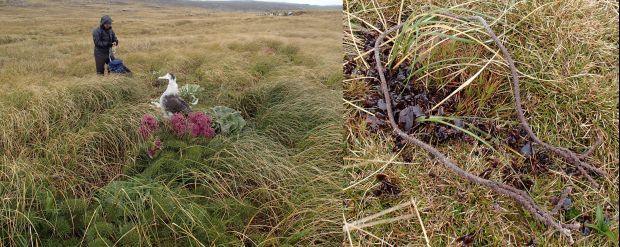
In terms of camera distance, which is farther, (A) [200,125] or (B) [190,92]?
(B) [190,92]

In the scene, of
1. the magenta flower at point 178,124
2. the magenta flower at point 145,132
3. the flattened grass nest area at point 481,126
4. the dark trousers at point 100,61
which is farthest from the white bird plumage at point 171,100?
the flattened grass nest area at point 481,126

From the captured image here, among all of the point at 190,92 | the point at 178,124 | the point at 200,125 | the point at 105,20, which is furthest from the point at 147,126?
the point at 105,20

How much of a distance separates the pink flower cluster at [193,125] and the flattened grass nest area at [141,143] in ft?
0.19

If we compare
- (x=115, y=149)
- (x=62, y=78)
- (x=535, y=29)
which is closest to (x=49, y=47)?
(x=62, y=78)

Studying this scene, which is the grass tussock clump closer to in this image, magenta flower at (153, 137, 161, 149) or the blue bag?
the blue bag

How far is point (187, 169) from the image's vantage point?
178 centimetres

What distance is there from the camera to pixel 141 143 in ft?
6.01

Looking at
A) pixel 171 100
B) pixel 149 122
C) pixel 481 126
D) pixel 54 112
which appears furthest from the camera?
pixel 171 100

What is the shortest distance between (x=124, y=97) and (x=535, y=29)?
65.0 inches

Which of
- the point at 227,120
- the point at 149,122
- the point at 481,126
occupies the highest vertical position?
the point at 481,126

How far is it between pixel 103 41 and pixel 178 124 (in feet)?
1.48

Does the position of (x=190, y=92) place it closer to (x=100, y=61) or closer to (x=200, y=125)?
(x=200, y=125)

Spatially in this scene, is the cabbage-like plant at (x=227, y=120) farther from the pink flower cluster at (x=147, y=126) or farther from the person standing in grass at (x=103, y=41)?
the person standing in grass at (x=103, y=41)

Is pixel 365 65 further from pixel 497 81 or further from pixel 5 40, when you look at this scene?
pixel 5 40
